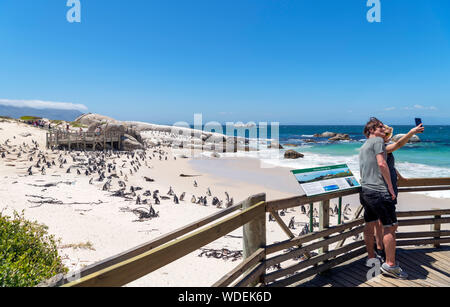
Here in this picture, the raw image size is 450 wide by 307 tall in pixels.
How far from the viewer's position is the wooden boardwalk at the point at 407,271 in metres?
3.67

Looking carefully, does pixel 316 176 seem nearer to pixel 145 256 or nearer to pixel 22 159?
pixel 145 256

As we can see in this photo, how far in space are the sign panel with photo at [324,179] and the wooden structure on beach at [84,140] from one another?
2763cm

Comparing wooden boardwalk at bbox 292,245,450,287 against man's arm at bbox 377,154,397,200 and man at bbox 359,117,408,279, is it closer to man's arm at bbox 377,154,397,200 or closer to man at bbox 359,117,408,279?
man at bbox 359,117,408,279

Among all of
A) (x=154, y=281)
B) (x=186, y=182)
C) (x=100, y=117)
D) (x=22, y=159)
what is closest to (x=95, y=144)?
(x=22, y=159)

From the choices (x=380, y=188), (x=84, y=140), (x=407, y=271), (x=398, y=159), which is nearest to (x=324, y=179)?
(x=380, y=188)

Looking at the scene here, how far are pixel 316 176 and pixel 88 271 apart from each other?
9.91 feet

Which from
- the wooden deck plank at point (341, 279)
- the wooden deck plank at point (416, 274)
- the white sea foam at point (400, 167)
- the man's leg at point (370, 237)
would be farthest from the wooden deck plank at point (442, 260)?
the white sea foam at point (400, 167)

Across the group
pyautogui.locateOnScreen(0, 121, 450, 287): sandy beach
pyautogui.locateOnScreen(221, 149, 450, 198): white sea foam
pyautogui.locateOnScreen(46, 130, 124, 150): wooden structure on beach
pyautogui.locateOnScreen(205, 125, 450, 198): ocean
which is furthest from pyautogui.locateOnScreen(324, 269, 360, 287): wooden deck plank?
pyautogui.locateOnScreen(46, 130, 124, 150): wooden structure on beach

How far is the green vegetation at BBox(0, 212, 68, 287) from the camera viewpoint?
2.88 m

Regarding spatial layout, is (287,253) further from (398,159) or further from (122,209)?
(398,159)

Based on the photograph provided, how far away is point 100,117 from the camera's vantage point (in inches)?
1865

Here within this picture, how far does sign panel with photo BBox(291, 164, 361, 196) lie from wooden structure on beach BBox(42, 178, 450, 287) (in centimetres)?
10

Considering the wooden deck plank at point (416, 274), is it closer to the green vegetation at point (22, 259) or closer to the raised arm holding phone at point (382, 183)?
the raised arm holding phone at point (382, 183)

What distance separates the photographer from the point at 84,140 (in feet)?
90.7
